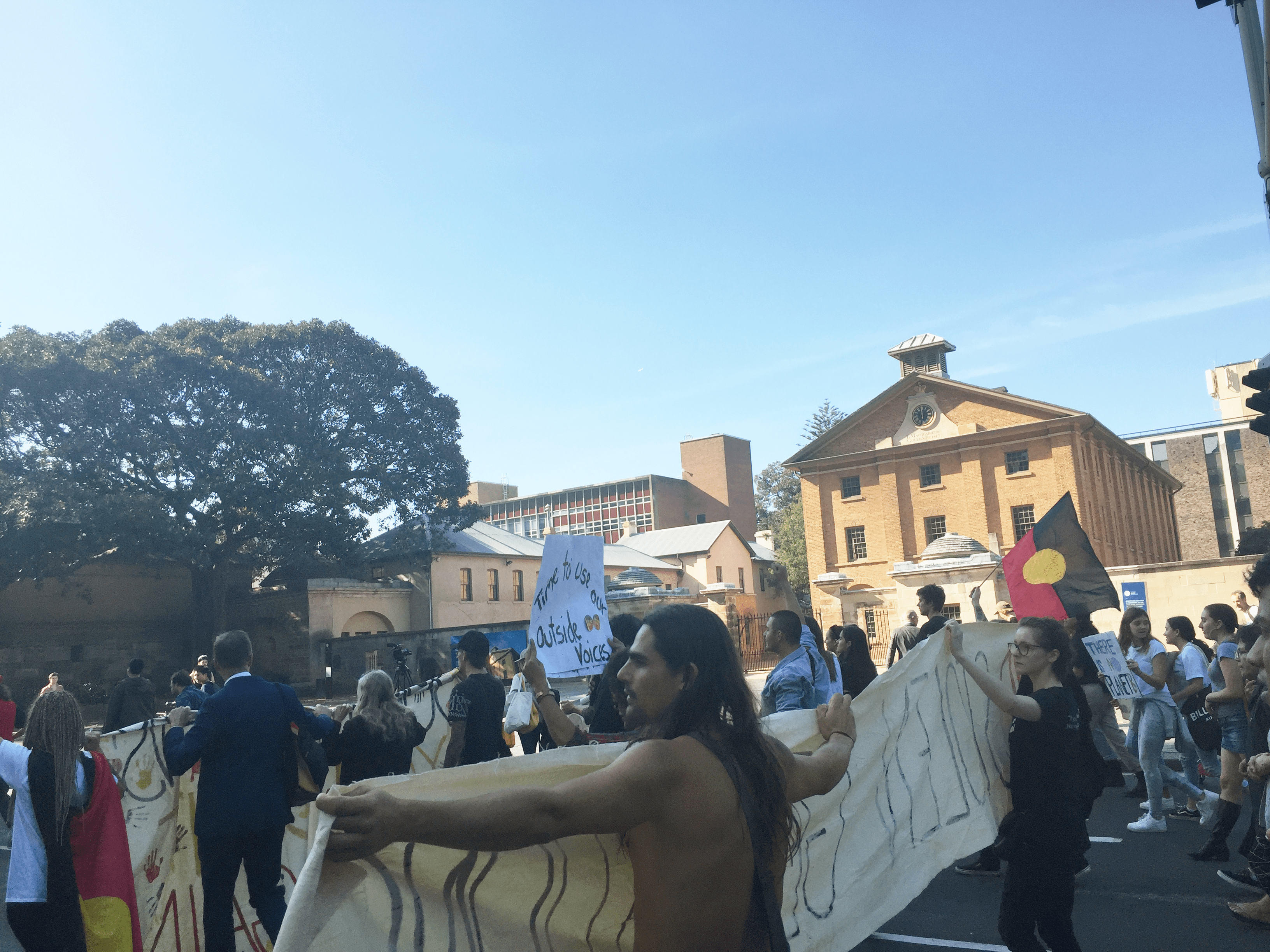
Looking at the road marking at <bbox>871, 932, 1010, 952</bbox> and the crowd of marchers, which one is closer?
the crowd of marchers

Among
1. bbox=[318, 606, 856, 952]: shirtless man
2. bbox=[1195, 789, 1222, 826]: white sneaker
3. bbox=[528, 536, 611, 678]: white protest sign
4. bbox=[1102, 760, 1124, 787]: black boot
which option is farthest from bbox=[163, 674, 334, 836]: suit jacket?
bbox=[1195, 789, 1222, 826]: white sneaker

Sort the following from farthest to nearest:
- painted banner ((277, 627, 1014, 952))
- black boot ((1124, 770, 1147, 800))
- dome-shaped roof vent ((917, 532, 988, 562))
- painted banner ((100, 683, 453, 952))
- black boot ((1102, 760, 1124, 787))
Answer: dome-shaped roof vent ((917, 532, 988, 562)) < black boot ((1124, 770, 1147, 800)) < painted banner ((100, 683, 453, 952)) < black boot ((1102, 760, 1124, 787)) < painted banner ((277, 627, 1014, 952))

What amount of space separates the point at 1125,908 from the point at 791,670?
2833mm

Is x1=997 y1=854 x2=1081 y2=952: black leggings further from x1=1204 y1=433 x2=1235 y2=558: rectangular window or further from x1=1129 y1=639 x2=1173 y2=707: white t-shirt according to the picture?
x1=1204 y1=433 x2=1235 y2=558: rectangular window

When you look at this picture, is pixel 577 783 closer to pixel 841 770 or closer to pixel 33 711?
pixel 841 770

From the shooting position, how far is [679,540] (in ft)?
201

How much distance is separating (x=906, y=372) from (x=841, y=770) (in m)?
50.7

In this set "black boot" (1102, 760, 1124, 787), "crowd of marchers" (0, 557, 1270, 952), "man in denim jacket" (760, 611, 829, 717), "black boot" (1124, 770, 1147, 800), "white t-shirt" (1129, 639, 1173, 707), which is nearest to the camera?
"crowd of marchers" (0, 557, 1270, 952)

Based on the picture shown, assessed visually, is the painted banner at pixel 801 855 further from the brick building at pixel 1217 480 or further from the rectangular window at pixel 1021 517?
the brick building at pixel 1217 480

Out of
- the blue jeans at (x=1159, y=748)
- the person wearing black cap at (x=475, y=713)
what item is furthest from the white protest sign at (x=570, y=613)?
the blue jeans at (x=1159, y=748)

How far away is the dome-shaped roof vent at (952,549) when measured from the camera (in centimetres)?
2898

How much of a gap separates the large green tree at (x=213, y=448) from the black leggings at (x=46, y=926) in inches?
1267

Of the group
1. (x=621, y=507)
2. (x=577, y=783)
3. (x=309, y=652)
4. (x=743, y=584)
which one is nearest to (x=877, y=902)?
(x=577, y=783)

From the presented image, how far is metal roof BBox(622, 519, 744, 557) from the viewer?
59000 millimetres
